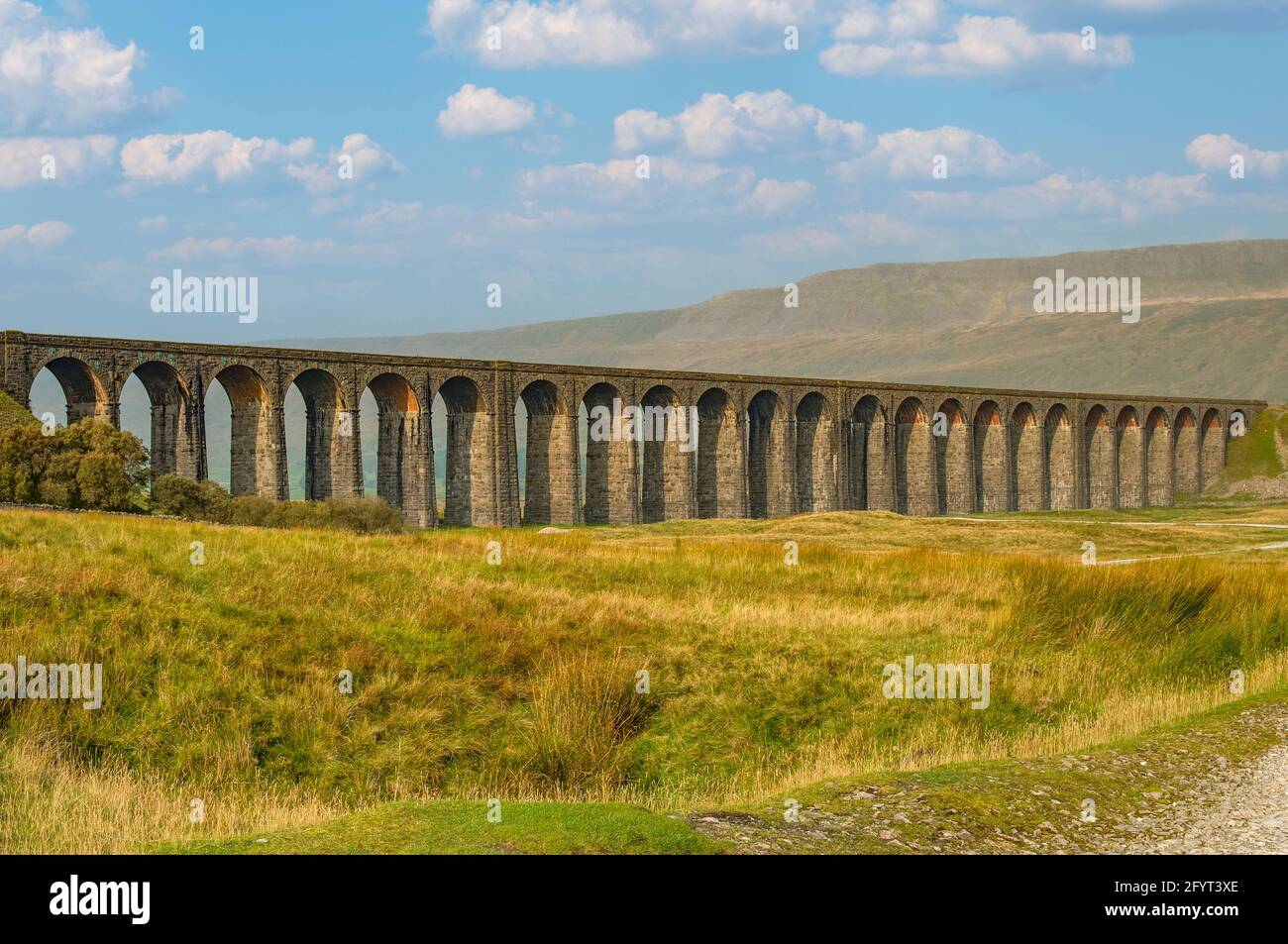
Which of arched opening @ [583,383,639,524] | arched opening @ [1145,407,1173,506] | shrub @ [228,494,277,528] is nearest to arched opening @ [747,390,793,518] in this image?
arched opening @ [583,383,639,524]

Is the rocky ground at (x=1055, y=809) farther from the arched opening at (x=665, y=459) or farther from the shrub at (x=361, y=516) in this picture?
the arched opening at (x=665, y=459)

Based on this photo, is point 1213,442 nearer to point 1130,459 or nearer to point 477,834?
point 1130,459

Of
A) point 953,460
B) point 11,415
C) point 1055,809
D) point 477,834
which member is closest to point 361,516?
point 11,415

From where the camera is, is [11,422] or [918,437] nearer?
[11,422]

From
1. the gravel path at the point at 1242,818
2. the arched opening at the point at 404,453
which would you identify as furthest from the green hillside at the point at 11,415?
the gravel path at the point at 1242,818

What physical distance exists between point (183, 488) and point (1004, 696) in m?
30.0

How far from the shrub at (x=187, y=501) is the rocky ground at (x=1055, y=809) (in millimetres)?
30501

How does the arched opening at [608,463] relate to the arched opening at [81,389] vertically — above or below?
below

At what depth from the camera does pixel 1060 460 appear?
100938mm

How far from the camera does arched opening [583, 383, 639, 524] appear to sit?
2724 inches

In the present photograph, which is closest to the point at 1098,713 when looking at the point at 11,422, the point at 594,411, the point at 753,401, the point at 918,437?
the point at 11,422

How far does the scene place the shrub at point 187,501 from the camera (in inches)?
1528

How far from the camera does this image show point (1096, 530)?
53344 millimetres
